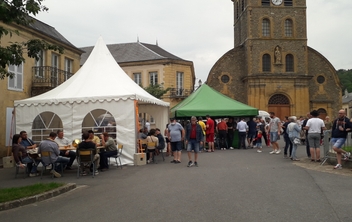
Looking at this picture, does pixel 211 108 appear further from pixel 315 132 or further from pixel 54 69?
pixel 54 69

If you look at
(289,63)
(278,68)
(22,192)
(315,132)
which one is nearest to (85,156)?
(22,192)

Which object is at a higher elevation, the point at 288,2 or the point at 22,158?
the point at 288,2

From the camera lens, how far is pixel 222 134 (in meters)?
18.9

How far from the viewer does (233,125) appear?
1945 cm

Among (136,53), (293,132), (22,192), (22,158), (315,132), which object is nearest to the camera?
(22,192)

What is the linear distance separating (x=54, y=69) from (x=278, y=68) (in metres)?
24.7

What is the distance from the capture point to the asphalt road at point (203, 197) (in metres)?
6.05

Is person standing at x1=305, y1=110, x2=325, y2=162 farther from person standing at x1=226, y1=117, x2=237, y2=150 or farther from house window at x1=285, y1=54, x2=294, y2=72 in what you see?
house window at x1=285, y1=54, x2=294, y2=72

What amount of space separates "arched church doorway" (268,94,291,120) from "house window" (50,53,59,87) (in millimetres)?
23043

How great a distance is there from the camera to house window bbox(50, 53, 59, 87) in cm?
1989

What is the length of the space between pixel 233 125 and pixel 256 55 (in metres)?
→ 20.5

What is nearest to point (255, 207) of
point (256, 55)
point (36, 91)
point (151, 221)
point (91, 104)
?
point (151, 221)

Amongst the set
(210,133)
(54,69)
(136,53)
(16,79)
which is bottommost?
(210,133)

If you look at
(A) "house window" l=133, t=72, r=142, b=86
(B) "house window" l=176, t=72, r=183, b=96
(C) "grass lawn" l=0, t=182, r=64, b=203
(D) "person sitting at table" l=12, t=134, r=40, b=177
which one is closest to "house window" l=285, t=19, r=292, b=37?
(B) "house window" l=176, t=72, r=183, b=96
